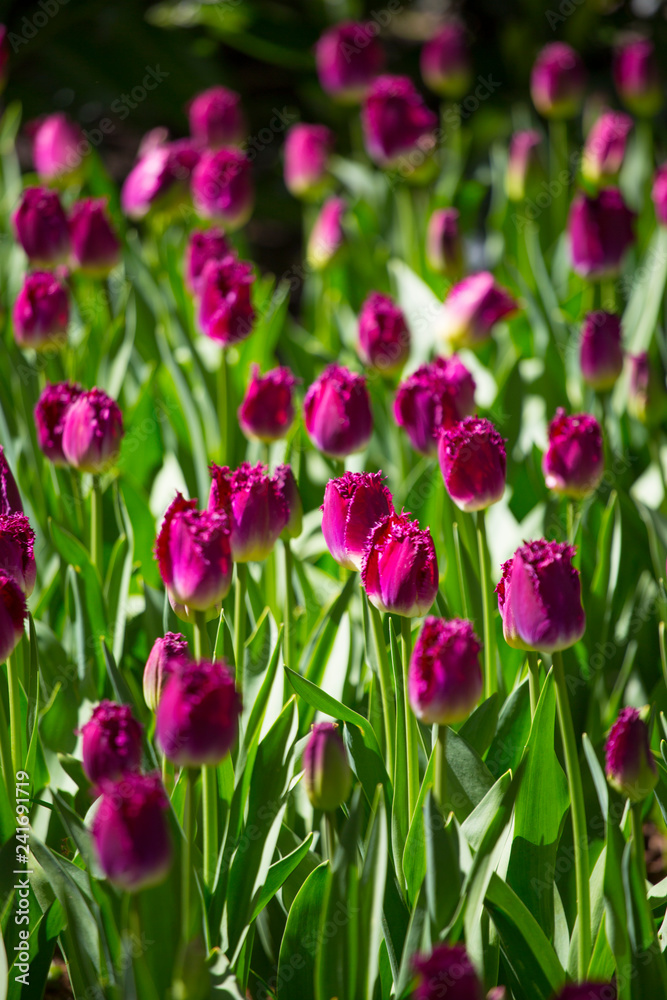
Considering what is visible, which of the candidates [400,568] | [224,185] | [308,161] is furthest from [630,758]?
[308,161]

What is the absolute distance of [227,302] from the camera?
1402 millimetres

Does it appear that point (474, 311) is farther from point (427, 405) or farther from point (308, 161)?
point (308, 161)

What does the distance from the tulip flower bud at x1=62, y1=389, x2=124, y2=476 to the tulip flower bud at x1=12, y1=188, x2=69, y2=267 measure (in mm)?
601

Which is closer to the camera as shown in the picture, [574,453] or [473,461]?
[473,461]

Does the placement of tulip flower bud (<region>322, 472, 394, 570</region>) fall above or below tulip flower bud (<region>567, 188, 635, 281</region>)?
below

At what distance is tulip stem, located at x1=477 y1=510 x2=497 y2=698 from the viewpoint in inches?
42.3

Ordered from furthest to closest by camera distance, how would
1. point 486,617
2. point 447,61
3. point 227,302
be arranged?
point 447,61, point 227,302, point 486,617

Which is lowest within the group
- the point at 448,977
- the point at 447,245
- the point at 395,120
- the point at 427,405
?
the point at 448,977

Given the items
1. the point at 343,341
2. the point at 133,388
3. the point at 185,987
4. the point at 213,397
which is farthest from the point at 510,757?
the point at 343,341

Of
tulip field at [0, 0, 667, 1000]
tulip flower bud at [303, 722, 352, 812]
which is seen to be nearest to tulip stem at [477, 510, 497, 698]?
tulip field at [0, 0, 667, 1000]

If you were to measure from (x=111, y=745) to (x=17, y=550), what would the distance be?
0.73 ft

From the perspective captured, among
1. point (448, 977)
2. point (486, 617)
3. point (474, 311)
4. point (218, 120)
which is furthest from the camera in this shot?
point (218, 120)

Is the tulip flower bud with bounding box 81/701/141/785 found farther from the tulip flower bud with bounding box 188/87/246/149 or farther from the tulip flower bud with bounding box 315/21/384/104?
the tulip flower bud with bounding box 315/21/384/104

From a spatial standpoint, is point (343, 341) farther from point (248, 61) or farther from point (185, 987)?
point (248, 61)
